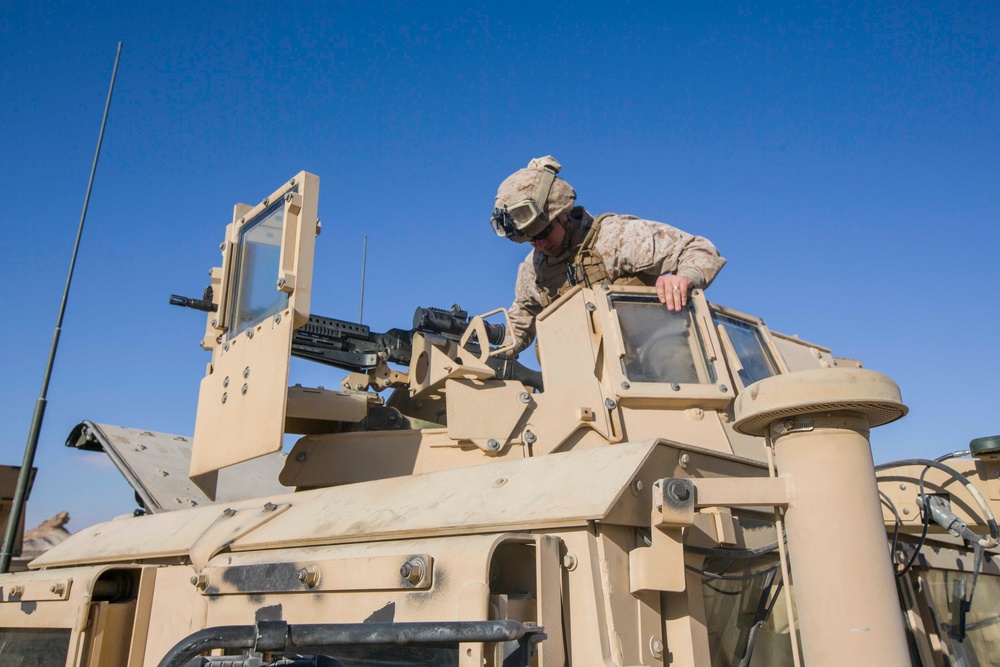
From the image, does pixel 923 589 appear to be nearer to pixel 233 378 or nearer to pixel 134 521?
pixel 233 378

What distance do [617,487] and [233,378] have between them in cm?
232

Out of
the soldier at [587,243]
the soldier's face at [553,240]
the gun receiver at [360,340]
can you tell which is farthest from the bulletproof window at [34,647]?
the soldier's face at [553,240]

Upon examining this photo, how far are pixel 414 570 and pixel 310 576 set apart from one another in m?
0.42

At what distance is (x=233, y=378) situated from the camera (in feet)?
13.2

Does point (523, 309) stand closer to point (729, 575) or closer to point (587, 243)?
point (587, 243)

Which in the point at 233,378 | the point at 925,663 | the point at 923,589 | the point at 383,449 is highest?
the point at 233,378

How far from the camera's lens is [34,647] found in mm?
3268

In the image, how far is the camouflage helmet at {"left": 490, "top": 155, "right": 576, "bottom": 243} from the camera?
14.9 feet

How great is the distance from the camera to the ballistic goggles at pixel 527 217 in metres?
4.54

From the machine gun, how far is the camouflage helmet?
92 centimetres

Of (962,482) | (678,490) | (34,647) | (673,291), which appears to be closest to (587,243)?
(673,291)

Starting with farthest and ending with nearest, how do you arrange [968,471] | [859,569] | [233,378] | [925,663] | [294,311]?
[233,378] < [294,311] < [968,471] < [925,663] < [859,569]

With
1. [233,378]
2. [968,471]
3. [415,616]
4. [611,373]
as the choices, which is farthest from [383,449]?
[968,471]

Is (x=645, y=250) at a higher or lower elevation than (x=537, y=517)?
higher
